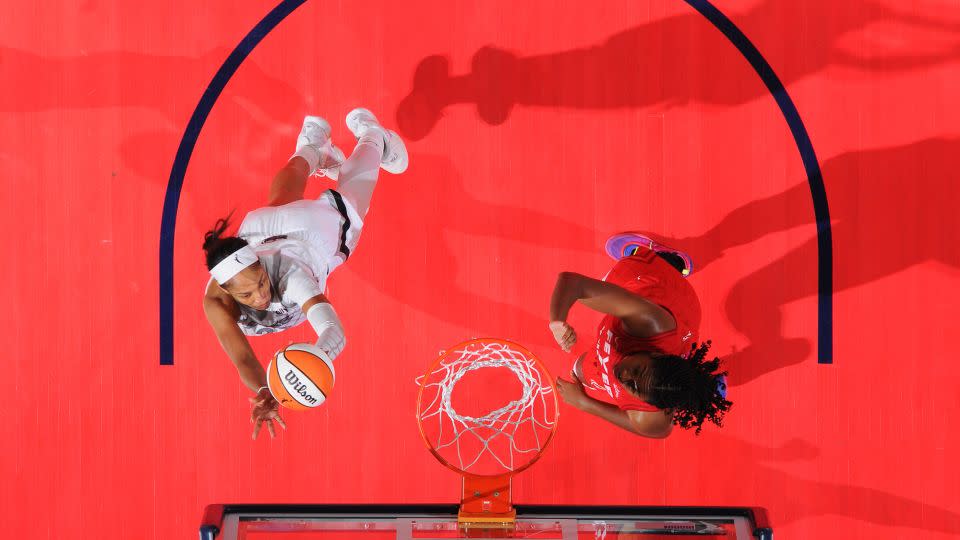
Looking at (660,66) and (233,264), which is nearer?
(233,264)

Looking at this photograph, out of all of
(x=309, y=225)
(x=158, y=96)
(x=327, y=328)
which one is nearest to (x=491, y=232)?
(x=309, y=225)

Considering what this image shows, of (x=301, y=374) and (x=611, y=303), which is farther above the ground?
(x=611, y=303)

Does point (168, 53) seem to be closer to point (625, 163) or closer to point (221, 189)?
point (221, 189)

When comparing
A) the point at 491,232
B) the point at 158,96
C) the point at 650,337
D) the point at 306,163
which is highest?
the point at 158,96

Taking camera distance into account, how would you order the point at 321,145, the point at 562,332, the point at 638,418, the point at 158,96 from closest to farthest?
the point at 562,332
the point at 638,418
the point at 321,145
the point at 158,96

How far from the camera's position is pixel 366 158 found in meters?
4.58

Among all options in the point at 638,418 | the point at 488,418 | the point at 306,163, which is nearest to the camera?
the point at 638,418

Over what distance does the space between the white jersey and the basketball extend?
0.35 m

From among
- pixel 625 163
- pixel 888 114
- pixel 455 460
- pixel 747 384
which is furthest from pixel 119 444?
pixel 888 114

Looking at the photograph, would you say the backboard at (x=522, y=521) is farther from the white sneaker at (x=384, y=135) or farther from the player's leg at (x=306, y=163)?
the white sneaker at (x=384, y=135)

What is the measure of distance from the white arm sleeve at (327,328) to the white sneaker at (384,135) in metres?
1.24

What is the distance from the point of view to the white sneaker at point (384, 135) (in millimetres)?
4812

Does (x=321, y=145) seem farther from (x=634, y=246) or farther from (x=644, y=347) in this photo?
(x=644, y=347)

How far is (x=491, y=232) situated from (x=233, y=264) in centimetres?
181
